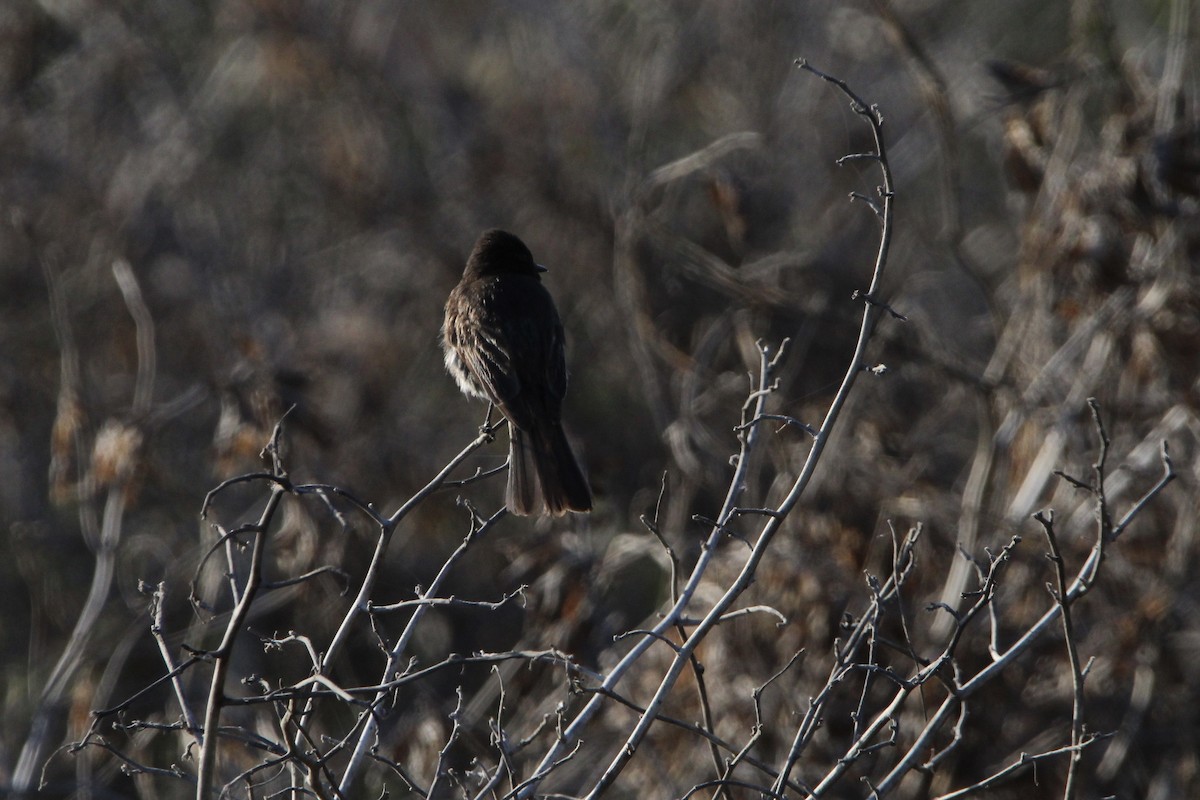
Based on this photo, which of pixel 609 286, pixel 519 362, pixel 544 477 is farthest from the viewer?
pixel 609 286

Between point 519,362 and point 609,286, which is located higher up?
point 519,362

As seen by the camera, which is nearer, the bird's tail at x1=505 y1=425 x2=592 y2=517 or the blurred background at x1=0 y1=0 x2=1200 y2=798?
the bird's tail at x1=505 y1=425 x2=592 y2=517

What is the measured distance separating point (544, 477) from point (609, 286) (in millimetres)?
4350

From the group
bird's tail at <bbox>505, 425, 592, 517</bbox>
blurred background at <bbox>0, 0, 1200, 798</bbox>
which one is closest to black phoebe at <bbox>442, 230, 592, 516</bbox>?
bird's tail at <bbox>505, 425, 592, 517</bbox>

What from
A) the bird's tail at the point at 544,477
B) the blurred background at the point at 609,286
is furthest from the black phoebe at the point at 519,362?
the blurred background at the point at 609,286

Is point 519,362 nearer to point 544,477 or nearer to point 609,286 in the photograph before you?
point 544,477

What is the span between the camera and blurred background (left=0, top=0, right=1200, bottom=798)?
6.49 metres

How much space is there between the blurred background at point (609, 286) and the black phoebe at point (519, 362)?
905 millimetres

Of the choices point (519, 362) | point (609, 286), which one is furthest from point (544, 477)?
point (609, 286)

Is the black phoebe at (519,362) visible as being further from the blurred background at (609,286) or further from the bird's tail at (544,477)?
the blurred background at (609,286)

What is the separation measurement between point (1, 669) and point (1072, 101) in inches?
289

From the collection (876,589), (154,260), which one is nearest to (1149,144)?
(876,589)

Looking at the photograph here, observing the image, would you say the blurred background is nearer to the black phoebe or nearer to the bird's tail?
the black phoebe

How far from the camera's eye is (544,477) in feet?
16.8
